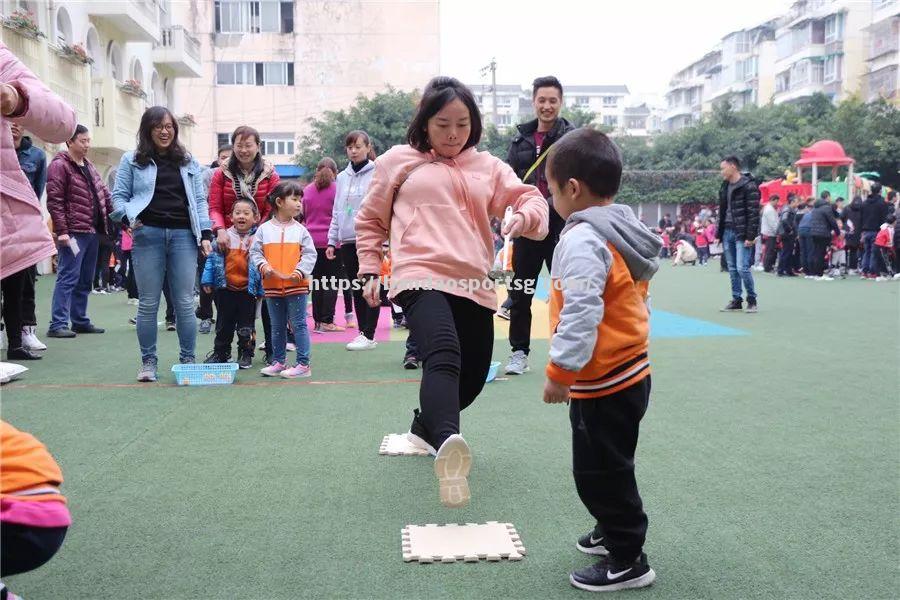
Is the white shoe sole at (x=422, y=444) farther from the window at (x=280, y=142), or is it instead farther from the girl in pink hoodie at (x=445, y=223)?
the window at (x=280, y=142)

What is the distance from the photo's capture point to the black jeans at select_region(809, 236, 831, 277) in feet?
57.7

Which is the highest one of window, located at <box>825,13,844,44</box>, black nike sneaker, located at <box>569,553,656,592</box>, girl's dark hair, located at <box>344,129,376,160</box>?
window, located at <box>825,13,844,44</box>

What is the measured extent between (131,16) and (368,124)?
1697cm

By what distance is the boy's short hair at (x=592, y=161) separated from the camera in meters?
2.62

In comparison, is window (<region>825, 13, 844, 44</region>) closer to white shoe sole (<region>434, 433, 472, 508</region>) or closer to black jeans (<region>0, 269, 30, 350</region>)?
black jeans (<region>0, 269, 30, 350</region>)

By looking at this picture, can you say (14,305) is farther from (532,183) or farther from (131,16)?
(131,16)

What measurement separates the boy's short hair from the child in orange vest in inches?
65.5

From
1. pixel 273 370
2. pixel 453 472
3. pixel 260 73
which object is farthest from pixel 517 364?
pixel 260 73

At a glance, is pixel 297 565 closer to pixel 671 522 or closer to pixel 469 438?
pixel 671 522

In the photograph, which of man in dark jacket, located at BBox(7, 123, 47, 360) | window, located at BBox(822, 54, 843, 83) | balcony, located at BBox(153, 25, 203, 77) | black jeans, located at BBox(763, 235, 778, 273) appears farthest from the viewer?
window, located at BBox(822, 54, 843, 83)

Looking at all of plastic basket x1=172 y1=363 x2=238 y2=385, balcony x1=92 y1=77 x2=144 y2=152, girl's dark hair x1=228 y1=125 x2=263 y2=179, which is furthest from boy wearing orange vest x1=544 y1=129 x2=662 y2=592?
balcony x1=92 y1=77 x2=144 y2=152

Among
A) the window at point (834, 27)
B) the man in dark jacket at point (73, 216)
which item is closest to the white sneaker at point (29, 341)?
the man in dark jacket at point (73, 216)

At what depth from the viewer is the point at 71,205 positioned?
8172 millimetres

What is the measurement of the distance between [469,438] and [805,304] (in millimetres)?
8839
